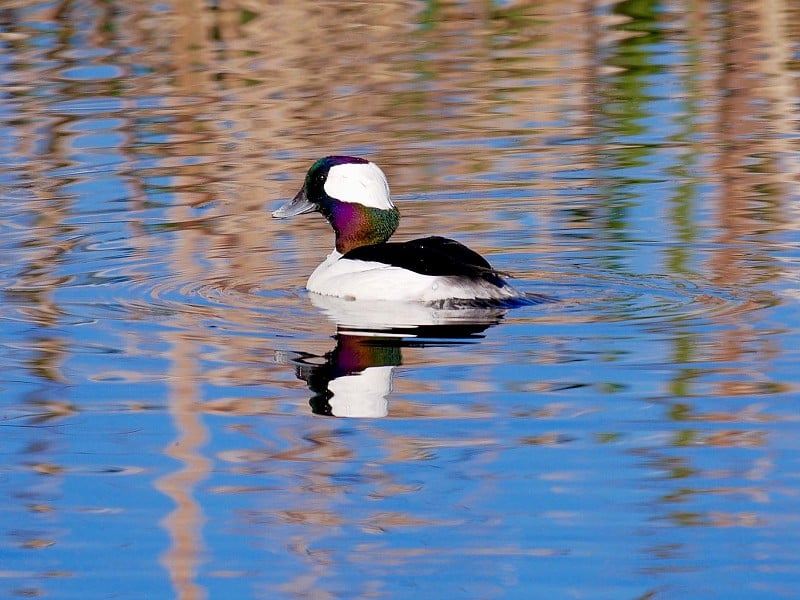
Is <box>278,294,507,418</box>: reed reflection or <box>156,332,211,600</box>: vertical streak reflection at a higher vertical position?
<box>156,332,211,600</box>: vertical streak reflection

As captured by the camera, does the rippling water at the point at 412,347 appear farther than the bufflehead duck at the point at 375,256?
No

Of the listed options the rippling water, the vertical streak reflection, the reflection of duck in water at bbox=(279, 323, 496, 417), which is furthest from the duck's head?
the vertical streak reflection

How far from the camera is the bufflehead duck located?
7.39 meters

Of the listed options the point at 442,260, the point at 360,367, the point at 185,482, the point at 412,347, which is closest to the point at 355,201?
the point at 442,260

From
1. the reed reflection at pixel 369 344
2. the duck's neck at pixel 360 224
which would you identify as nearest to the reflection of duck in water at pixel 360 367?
the reed reflection at pixel 369 344

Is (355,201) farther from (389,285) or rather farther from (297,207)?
(389,285)

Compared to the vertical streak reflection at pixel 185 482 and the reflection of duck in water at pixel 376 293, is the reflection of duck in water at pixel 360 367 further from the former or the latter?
the vertical streak reflection at pixel 185 482

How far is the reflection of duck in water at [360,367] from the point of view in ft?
19.8

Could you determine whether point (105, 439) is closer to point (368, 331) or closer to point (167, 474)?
point (167, 474)

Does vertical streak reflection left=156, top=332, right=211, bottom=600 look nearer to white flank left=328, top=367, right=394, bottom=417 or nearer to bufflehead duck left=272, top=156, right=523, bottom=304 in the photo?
white flank left=328, top=367, right=394, bottom=417

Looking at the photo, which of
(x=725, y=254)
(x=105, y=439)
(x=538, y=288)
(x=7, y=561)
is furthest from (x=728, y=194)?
(x=7, y=561)

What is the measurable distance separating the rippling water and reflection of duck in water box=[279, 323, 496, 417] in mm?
18

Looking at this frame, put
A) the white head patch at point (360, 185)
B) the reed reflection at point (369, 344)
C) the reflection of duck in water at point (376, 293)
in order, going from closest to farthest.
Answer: the reed reflection at point (369, 344)
the reflection of duck in water at point (376, 293)
the white head patch at point (360, 185)

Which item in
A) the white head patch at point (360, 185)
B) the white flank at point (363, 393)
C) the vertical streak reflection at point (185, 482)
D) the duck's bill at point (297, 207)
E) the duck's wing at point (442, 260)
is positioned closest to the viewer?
the vertical streak reflection at point (185, 482)
